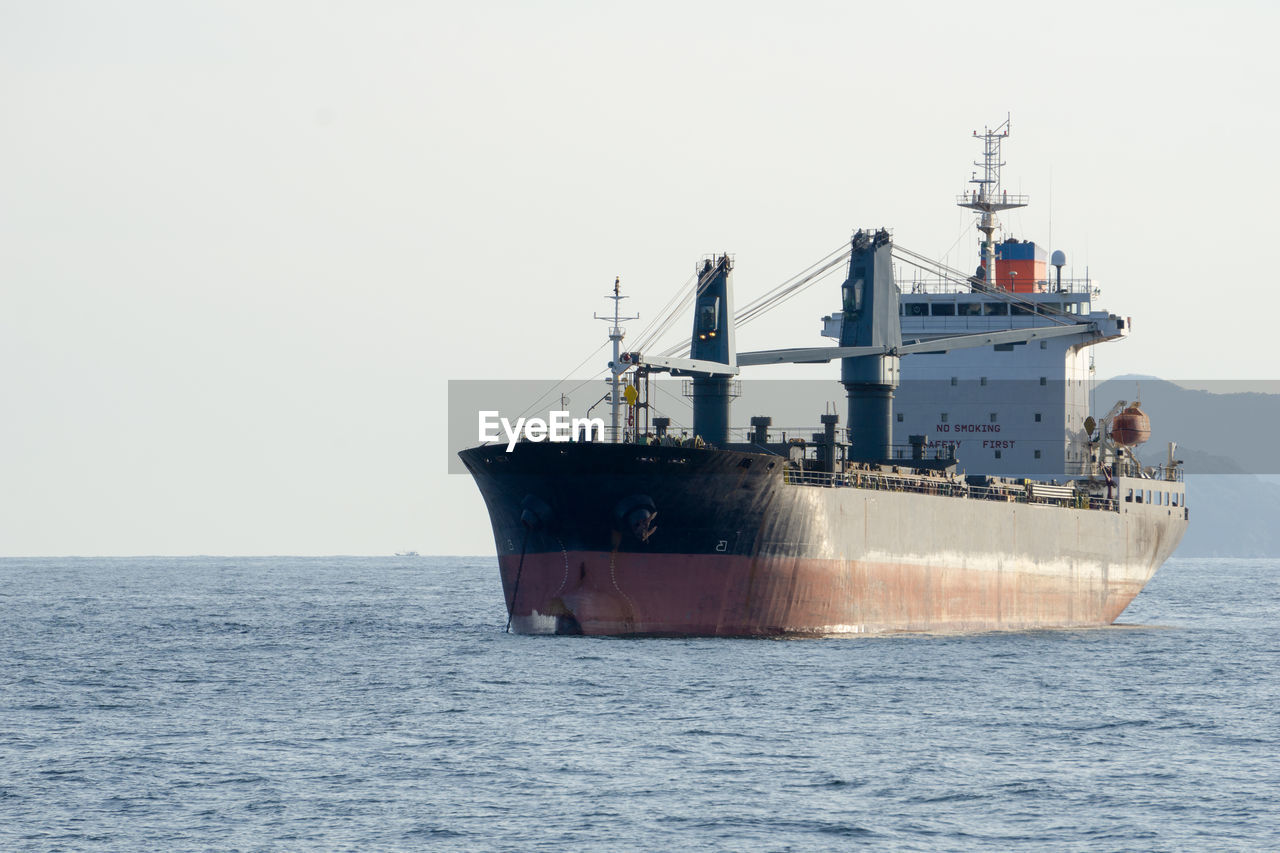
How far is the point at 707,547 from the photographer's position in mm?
38344

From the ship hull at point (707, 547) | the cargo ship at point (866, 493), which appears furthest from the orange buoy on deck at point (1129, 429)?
the ship hull at point (707, 547)

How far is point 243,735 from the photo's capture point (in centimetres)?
2656

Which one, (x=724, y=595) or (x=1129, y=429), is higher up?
(x=1129, y=429)

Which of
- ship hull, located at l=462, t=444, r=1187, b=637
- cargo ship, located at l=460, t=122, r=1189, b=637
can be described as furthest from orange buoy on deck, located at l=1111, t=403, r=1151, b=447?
ship hull, located at l=462, t=444, r=1187, b=637

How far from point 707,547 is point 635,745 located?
13.0 m

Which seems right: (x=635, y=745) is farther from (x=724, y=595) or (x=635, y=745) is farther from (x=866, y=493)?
(x=866, y=493)

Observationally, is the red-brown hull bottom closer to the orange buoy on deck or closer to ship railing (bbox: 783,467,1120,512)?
ship railing (bbox: 783,467,1120,512)

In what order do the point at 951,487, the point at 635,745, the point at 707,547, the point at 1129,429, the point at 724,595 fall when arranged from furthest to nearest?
the point at 1129,429
the point at 951,487
the point at 724,595
the point at 707,547
the point at 635,745

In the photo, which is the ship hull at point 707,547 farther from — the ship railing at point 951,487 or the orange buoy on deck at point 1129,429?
the orange buoy on deck at point 1129,429

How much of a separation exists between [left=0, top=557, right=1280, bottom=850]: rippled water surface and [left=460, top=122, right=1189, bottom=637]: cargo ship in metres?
1.39

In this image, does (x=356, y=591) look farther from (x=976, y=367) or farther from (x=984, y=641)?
(x=984, y=641)

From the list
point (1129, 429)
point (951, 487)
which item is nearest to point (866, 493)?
point (951, 487)

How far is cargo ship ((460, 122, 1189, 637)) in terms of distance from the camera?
38.0 m

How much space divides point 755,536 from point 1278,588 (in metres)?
70.8
